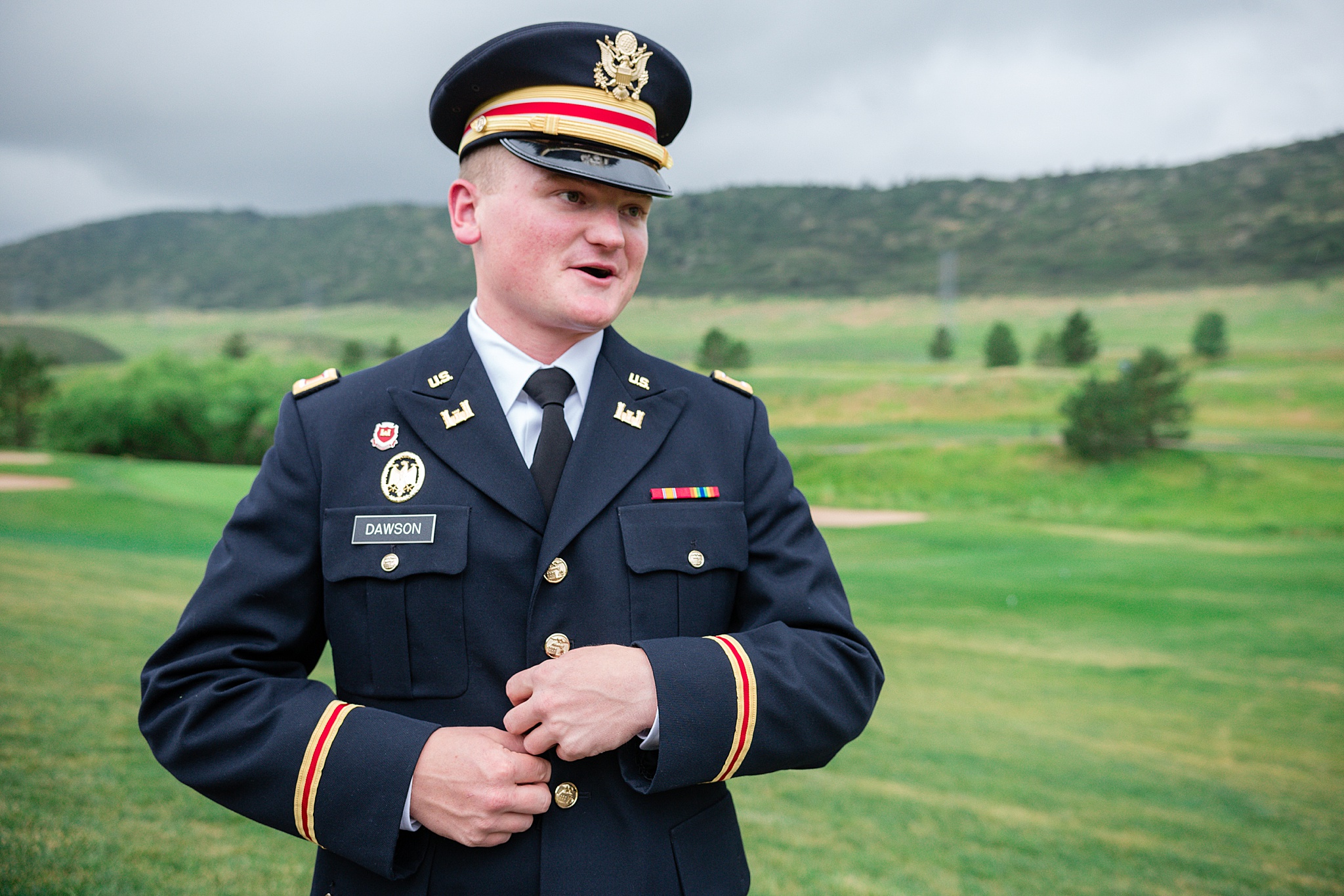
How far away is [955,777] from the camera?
4.94 m

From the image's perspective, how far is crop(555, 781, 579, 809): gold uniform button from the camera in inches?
51.0

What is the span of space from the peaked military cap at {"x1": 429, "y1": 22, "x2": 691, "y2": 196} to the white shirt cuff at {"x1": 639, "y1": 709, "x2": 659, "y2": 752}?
2.65 ft

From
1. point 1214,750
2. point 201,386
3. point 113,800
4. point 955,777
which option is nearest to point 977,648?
point 1214,750

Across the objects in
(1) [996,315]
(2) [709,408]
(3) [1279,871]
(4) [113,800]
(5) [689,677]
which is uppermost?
(1) [996,315]

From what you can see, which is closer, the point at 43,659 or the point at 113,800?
the point at 113,800

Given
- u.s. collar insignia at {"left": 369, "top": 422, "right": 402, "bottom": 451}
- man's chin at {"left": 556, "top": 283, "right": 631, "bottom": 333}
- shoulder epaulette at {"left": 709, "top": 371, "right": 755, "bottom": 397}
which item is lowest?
u.s. collar insignia at {"left": 369, "top": 422, "right": 402, "bottom": 451}

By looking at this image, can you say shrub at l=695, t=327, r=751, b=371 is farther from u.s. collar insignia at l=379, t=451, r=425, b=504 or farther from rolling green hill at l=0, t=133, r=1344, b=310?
u.s. collar insignia at l=379, t=451, r=425, b=504

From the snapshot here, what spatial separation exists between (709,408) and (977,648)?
746 centimetres

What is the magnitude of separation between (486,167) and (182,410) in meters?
18.1

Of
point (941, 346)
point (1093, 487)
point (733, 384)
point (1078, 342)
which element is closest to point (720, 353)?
point (941, 346)

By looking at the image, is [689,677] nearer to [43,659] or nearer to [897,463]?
[43,659]

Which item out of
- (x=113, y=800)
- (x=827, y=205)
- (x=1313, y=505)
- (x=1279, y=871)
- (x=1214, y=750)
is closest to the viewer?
(x=113, y=800)

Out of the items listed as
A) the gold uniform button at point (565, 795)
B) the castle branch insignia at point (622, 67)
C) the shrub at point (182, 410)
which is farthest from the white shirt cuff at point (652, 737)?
the shrub at point (182, 410)

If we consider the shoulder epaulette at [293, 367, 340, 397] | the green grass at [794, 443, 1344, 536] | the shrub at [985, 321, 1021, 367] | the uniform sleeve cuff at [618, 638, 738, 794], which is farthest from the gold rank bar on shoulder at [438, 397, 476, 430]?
the shrub at [985, 321, 1021, 367]
